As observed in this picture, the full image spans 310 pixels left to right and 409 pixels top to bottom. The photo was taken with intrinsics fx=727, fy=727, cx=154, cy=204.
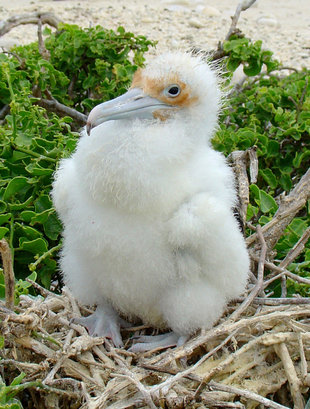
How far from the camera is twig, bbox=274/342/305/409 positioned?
236 cm

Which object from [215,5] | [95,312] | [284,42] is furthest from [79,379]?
[215,5]

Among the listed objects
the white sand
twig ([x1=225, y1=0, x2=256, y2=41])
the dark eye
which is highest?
the dark eye

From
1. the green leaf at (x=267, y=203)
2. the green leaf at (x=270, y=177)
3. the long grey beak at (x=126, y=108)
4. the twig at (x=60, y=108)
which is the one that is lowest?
the twig at (x=60, y=108)

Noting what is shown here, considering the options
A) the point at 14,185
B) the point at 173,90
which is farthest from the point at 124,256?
the point at 14,185

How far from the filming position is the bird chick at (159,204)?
234cm

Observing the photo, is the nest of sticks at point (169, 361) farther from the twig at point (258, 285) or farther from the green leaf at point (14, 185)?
the green leaf at point (14, 185)

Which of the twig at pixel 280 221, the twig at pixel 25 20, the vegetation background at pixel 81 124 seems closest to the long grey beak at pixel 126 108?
the vegetation background at pixel 81 124

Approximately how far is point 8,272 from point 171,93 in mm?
824

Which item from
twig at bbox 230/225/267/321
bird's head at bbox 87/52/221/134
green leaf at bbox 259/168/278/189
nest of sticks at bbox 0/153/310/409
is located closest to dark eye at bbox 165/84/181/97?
bird's head at bbox 87/52/221/134

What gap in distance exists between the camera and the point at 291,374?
7.86 feet

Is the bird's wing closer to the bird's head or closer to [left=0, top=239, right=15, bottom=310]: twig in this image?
the bird's head

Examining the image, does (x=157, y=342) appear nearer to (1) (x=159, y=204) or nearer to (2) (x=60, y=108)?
(1) (x=159, y=204)

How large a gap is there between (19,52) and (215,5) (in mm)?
7997

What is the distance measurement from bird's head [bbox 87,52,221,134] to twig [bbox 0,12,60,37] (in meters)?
1.89
